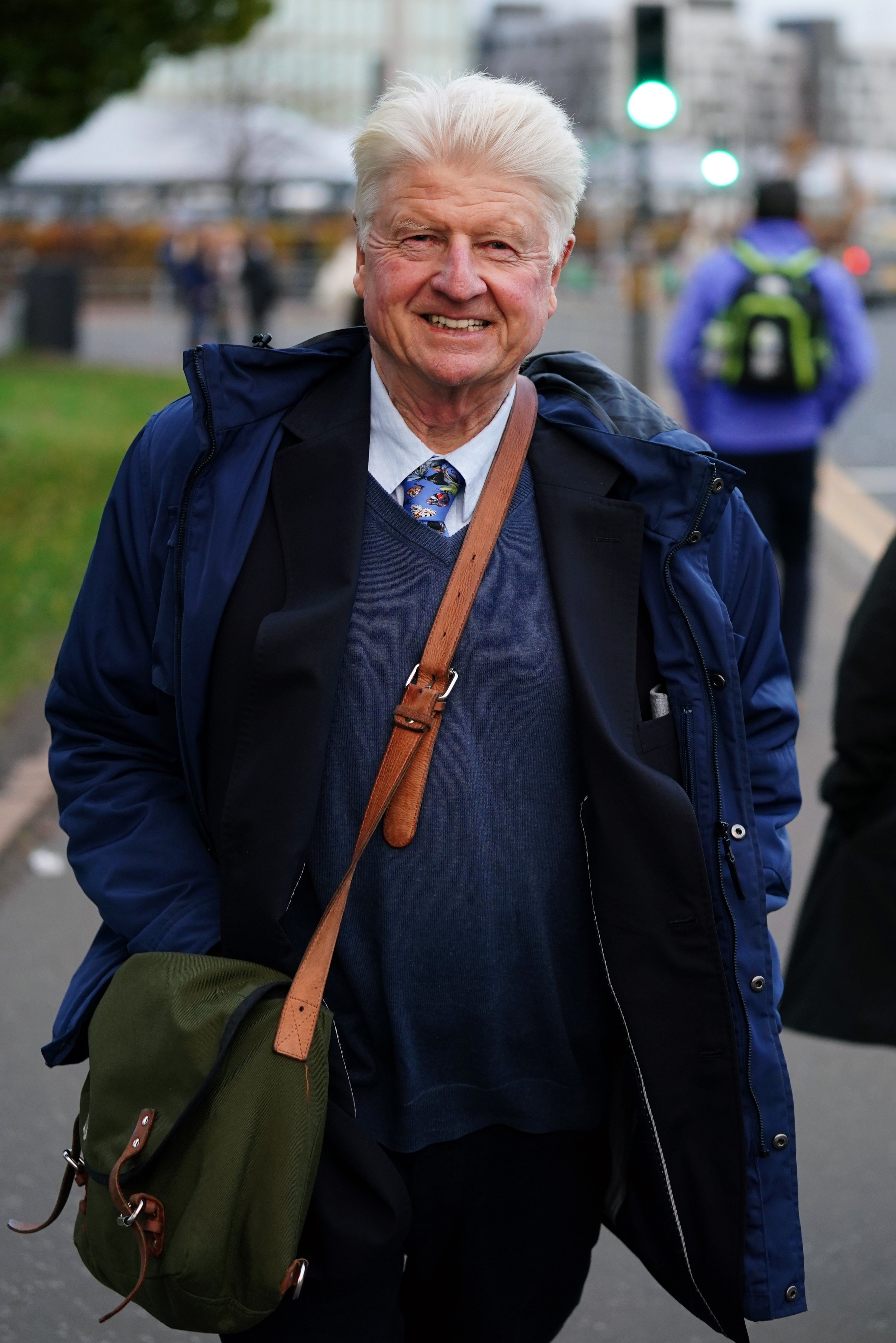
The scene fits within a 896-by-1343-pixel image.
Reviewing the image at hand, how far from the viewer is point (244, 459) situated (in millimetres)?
2217

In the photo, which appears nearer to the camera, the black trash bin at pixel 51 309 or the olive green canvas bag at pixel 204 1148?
the olive green canvas bag at pixel 204 1148

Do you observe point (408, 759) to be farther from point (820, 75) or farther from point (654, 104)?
point (820, 75)

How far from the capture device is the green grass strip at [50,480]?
877 cm

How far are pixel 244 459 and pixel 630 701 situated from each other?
0.58m

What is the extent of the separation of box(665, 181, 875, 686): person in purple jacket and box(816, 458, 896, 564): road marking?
10.7 feet

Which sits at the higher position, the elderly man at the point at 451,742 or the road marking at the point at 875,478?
the elderly man at the point at 451,742

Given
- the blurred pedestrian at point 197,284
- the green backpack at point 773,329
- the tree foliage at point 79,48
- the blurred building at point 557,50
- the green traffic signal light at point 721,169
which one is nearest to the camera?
the green backpack at point 773,329

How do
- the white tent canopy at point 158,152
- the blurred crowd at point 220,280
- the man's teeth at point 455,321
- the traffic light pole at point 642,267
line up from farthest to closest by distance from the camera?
the white tent canopy at point 158,152, the blurred crowd at point 220,280, the traffic light pole at point 642,267, the man's teeth at point 455,321

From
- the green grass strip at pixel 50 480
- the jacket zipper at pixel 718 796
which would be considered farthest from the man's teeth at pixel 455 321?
the green grass strip at pixel 50 480

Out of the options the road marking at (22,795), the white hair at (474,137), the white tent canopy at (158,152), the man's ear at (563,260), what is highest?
the white hair at (474,137)

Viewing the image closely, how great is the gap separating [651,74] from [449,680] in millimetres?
10011

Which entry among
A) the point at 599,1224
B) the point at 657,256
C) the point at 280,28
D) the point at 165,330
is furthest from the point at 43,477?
the point at 280,28

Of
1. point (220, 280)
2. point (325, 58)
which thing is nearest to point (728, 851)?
point (220, 280)

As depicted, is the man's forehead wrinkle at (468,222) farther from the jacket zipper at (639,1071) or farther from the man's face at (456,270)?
the jacket zipper at (639,1071)
